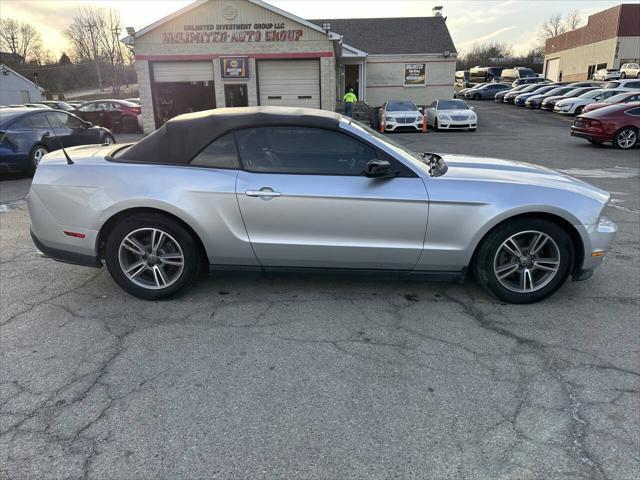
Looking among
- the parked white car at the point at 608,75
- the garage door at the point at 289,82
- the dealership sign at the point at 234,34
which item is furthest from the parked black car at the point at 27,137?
the parked white car at the point at 608,75

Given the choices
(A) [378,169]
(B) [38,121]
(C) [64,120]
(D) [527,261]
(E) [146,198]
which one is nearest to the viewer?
(A) [378,169]

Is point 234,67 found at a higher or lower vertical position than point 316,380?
higher

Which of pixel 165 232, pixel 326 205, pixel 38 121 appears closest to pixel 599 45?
pixel 38 121

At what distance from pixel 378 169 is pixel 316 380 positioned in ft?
5.40

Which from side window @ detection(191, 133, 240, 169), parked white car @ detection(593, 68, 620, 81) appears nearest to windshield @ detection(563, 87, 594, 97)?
parked white car @ detection(593, 68, 620, 81)

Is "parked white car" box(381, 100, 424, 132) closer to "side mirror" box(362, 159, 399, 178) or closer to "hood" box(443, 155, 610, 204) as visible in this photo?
"hood" box(443, 155, 610, 204)

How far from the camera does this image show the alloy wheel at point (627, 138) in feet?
47.0

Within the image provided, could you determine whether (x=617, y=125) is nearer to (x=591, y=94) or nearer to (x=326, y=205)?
(x=326, y=205)

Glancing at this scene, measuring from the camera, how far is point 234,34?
2047 cm

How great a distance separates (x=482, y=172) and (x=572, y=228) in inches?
33.1

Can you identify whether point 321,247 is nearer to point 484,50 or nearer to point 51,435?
point 51,435

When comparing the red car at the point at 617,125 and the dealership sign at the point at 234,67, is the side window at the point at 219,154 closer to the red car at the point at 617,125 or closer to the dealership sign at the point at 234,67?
the red car at the point at 617,125

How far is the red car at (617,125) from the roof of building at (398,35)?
55.8 feet

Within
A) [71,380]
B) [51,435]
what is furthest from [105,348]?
[51,435]
